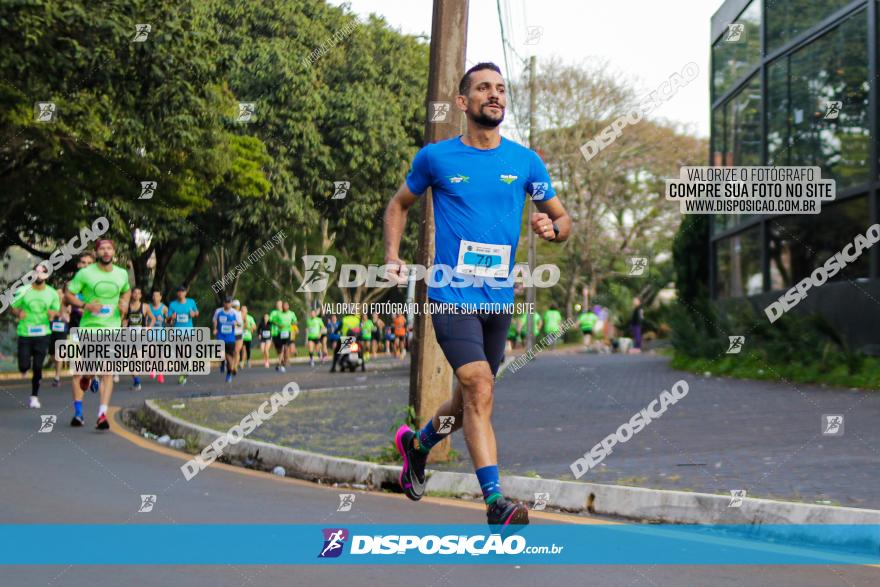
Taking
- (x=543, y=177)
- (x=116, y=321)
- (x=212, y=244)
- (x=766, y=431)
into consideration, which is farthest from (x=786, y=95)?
(x=212, y=244)

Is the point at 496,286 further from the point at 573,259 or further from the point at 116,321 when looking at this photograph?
the point at 573,259

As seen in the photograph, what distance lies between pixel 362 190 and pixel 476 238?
3362 centimetres

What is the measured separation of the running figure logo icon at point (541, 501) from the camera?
793cm

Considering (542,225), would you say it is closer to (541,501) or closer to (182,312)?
(541,501)

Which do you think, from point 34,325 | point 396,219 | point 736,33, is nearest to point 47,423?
point 34,325

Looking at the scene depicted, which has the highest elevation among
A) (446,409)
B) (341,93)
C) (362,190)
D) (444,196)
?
(341,93)

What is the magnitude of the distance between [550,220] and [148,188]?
21.9m

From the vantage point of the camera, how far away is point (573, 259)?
53688mm

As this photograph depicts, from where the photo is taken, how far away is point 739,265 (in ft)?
83.8

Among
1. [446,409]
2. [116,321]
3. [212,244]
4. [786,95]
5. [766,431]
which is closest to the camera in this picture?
[446,409]

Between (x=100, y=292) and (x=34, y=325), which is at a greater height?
(x=100, y=292)

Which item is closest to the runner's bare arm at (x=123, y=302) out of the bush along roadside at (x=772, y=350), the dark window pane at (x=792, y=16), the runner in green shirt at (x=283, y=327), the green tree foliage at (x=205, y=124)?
the green tree foliage at (x=205, y=124)

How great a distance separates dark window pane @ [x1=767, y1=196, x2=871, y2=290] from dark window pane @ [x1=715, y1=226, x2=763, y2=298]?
0.90 meters

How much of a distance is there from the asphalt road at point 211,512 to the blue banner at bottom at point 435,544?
14 cm
